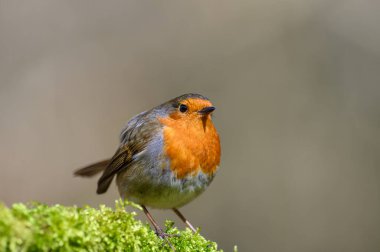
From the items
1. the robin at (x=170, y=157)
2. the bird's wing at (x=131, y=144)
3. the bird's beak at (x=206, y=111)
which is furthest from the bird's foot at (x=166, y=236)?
the bird's beak at (x=206, y=111)

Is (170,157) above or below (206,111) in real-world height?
below

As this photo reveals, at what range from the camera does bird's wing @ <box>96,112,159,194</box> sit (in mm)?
3996

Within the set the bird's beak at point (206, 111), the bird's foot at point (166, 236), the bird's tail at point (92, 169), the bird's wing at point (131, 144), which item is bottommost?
the bird's foot at point (166, 236)

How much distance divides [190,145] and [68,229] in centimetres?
198

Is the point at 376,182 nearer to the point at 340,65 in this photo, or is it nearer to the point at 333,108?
the point at 333,108

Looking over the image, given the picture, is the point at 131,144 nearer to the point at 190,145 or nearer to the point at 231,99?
the point at 190,145


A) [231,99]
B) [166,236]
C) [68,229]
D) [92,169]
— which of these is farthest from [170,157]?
[231,99]

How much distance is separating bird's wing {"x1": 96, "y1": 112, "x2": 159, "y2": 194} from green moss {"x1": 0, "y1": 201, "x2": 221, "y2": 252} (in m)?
1.52

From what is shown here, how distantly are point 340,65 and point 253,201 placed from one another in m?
2.59

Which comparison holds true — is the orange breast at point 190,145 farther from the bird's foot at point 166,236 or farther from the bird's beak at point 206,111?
the bird's foot at point 166,236

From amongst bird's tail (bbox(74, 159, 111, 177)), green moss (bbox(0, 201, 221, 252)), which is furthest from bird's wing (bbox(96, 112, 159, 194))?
green moss (bbox(0, 201, 221, 252))

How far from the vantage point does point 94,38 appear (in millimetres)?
9219

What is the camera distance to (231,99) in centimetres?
883

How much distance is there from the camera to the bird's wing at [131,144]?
4.00 meters
